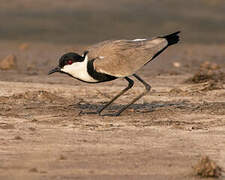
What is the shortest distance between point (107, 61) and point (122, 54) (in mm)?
325

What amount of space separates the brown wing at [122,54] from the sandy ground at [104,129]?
57 cm

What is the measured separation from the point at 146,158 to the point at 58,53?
428 inches

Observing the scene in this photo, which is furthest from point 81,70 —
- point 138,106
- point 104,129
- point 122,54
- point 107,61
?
point 138,106

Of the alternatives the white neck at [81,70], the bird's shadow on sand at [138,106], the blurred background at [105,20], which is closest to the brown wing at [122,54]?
the white neck at [81,70]

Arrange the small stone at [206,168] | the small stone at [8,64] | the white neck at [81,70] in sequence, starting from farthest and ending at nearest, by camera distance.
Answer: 1. the small stone at [8,64]
2. the white neck at [81,70]
3. the small stone at [206,168]

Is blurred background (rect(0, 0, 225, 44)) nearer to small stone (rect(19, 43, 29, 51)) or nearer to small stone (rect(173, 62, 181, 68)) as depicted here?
small stone (rect(19, 43, 29, 51))

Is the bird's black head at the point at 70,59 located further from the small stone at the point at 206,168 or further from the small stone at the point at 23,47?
the small stone at the point at 23,47

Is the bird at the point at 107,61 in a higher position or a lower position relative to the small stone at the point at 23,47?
higher

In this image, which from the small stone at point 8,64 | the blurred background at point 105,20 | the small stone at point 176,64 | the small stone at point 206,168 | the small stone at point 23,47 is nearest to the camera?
the small stone at point 206,168

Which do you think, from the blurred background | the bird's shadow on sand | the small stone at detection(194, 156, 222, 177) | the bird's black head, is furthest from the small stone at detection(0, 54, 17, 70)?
the small stone at detection(194, 156, 222, 177)

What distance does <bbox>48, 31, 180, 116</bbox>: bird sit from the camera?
27.8ft

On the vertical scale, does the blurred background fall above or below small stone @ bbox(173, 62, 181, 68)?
below

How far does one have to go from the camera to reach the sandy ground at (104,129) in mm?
6195

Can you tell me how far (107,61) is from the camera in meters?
8.51
